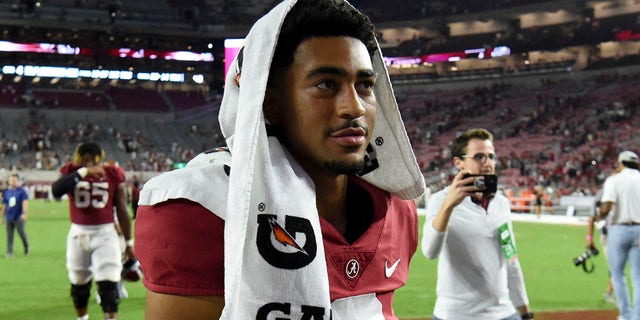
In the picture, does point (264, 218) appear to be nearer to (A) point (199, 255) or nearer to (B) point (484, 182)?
(A) point (199, 255)

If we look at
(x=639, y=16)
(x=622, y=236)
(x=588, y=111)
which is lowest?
(x=622, y=236)

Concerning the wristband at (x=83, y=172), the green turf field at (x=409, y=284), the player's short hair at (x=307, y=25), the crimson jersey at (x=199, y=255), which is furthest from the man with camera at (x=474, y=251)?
the green turf field at (x=409, y=284)

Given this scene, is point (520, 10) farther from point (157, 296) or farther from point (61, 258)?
point (157, 296)

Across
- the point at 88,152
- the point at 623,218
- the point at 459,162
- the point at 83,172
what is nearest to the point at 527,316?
the point at 459,162

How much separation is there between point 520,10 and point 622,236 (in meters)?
44.8

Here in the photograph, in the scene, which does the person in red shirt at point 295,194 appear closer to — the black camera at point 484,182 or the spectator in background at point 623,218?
the black camera at point 484,182

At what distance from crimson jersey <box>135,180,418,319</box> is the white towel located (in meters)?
0.08

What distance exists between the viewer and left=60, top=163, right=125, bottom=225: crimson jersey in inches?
297

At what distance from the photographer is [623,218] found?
7578mm

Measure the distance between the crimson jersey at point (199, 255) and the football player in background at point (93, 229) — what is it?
230 inches

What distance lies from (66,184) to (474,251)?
4.53 metres

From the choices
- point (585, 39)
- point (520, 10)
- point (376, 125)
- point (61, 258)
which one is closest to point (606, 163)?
point (585, 39)

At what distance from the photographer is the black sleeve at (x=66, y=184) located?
7.07 metres

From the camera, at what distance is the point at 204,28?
56938 mm
